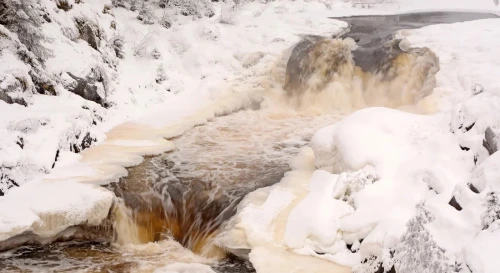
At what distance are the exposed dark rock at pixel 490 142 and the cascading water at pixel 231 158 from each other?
262 cm

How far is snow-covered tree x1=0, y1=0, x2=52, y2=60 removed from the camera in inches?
278

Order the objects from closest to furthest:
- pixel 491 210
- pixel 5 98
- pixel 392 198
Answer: pixel 491 210, pixel 392 198, pixel 5 98

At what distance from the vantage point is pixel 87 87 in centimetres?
809

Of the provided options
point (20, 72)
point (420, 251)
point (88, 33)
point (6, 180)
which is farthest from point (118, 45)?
point (420, 251)

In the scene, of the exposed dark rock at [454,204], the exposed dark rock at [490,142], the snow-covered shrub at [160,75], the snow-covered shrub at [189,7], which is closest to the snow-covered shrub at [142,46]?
the snow-covered shrub at [160,75]

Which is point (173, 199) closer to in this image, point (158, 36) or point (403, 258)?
point (403, 258)

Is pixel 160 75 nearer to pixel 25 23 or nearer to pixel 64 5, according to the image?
pixel 64 5

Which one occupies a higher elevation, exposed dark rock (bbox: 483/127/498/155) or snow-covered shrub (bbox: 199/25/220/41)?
snow-covered shrub (bbox: 199/25/220/41)

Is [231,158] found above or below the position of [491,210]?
below

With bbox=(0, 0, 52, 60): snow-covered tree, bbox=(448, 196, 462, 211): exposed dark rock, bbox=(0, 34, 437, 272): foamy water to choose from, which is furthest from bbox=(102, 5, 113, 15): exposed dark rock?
bbox=(448, 196, 462, 211): exposed dark rock

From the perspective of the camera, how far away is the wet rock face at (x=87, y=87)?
790 cm

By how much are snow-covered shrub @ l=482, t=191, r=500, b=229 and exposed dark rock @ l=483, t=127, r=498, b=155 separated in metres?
1.16

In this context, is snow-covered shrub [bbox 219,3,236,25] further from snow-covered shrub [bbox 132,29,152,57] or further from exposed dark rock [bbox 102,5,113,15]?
exposed dark rock [bbox 102,5,113,15]

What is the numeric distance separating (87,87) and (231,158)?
10.4 feet
